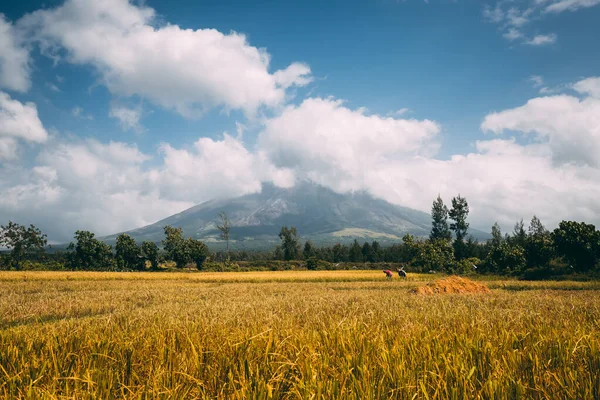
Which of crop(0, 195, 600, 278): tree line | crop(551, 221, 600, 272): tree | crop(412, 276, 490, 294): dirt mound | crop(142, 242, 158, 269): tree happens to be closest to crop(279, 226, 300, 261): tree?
crop(0, 195, 600, 278): tree line

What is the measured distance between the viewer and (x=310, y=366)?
9.50 ft

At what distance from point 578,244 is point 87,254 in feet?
370

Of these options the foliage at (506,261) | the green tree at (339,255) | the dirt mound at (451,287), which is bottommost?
the green tree at (339,255)

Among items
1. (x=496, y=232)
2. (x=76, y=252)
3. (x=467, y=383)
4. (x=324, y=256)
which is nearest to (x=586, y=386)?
(x=467, y=383)

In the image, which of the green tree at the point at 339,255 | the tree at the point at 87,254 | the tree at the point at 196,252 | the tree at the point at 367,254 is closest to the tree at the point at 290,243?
the green tree at the point at 339,255

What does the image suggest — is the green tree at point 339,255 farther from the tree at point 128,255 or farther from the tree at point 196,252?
the tree at point 128,255

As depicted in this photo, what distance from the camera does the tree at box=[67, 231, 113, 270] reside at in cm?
8744

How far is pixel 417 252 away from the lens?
68062 millimetres

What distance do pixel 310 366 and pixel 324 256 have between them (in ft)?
495

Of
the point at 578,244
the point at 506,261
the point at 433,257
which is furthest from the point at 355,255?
the point at 578,244

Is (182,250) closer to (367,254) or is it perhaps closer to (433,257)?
(433,257)

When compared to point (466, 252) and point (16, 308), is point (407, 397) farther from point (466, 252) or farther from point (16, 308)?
point (466, 252)

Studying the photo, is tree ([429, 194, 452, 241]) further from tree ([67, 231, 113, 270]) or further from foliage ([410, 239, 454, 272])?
tree ([67, 231, 113, 270])

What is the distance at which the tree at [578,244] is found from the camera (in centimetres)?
5144
